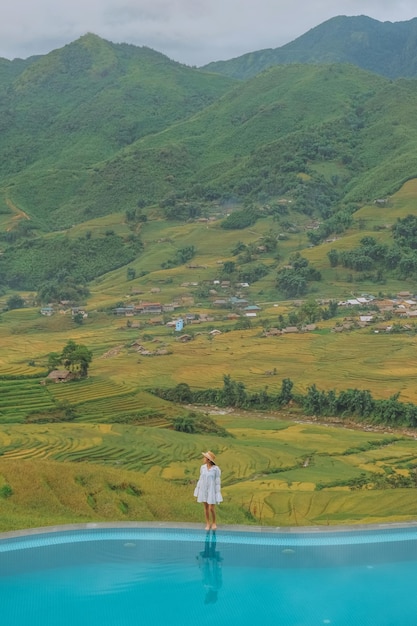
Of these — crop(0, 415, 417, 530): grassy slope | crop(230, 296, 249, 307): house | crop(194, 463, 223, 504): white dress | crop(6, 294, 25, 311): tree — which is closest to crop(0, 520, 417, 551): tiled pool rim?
crop(194, 463, 223, 504): white dress

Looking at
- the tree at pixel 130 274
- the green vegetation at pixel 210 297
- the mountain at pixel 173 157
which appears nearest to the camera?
the green vegetation at pixel 210 297

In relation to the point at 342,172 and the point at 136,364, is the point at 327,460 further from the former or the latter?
the point at 342,172

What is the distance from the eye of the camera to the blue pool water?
645 cm

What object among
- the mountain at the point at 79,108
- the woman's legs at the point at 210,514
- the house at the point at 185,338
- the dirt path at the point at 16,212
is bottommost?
the house at the point at 185,338

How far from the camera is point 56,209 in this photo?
9069cm

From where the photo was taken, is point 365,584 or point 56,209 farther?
point 56,209

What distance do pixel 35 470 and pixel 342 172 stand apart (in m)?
79.7

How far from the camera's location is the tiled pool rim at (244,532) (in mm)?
7652

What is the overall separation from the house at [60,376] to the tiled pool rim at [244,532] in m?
23.3

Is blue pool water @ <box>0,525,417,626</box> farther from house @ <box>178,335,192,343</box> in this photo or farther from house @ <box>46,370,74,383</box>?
house @ <box>178,335,192,343</box>

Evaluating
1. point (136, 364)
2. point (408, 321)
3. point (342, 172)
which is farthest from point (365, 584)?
point (342, 172)

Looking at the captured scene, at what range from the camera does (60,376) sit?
30.8 m

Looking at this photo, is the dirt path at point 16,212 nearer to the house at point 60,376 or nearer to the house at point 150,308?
the house at point 150,308

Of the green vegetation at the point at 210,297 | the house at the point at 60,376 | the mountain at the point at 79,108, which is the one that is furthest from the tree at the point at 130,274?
the house at the point at 60,376
